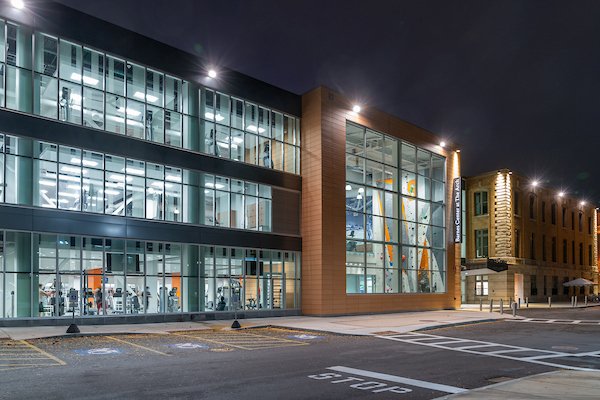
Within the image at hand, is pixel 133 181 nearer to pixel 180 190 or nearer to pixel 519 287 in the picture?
pixel 180 190

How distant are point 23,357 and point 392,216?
2605 centimetres

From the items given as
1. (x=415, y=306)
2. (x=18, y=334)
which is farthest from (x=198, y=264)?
(x=415, y=306)

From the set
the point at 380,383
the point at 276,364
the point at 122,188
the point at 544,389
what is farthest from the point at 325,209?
the point at 544,389

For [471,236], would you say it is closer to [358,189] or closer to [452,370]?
[358,189]

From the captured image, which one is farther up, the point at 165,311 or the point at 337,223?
the point at 337,223

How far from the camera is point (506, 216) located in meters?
53.1

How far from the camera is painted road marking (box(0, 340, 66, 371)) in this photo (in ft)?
42.4

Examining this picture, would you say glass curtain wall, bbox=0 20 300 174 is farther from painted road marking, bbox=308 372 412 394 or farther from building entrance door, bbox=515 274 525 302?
building entrance door, bbox=515 274 525 302

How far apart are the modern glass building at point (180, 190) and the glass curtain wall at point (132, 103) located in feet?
0.20

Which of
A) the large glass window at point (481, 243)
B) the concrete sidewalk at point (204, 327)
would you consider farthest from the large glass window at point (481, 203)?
the concrete sidewalk at point (204, 327)

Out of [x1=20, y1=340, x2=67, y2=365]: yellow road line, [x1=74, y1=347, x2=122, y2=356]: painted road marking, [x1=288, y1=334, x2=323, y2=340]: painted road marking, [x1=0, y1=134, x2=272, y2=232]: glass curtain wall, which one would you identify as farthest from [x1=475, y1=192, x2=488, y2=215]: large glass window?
[x1=20, y1=340, x2=67, y2=365]: yellow road line

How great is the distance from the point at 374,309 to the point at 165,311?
13259 mm

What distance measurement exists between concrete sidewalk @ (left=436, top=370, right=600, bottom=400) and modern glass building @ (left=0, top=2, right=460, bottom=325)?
16814mm

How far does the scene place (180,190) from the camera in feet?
91.9
